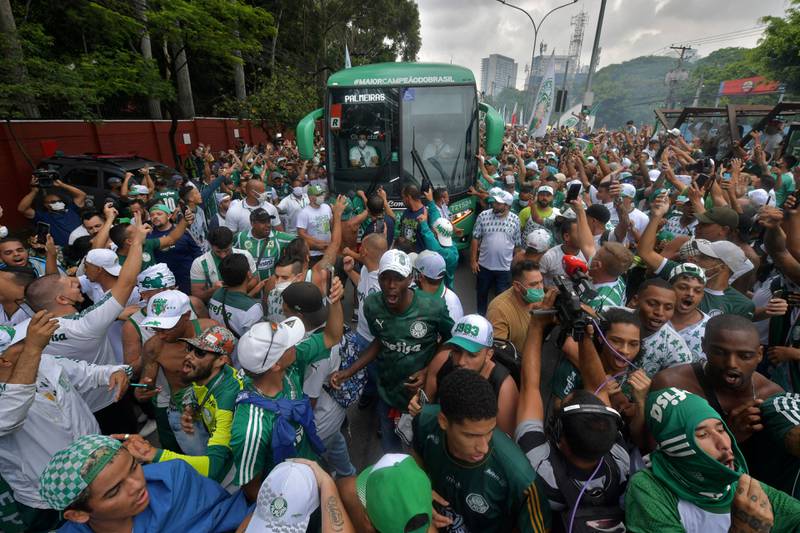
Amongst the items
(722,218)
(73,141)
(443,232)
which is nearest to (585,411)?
(443,232)

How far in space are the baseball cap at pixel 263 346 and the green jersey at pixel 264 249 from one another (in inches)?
97.0

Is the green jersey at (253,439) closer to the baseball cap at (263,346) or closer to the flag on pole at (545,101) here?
the baseball cap at (263,346)

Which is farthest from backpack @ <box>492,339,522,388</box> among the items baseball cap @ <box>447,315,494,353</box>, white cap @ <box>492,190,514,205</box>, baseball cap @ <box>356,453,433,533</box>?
white cap @ <box>492,190,514,205</box>

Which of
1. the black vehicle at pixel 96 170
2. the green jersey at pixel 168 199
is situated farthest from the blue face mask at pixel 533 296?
the black vehicle at pixel 96 170

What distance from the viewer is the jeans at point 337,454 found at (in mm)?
2982

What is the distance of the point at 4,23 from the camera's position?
30.1ft

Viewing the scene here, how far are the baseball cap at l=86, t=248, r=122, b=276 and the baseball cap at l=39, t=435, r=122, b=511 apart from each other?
2.33 metres

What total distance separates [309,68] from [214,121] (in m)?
9.54

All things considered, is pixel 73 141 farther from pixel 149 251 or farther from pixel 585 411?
pixel 585 411

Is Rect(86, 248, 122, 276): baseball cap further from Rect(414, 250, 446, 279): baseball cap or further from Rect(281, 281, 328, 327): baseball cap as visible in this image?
Rect(414, 250, 446, 279): baseball cap

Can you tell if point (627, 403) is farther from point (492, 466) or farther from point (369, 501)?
point (369, 501)

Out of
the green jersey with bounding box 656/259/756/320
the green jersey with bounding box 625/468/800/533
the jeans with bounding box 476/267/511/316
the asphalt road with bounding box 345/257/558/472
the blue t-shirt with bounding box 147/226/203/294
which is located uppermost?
the green jersey with bounding box 656/259/756/320

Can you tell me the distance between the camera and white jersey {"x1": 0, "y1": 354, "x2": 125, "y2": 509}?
192 cm

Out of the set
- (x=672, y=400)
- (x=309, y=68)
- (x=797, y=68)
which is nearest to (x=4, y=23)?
(x=672, y=400)
